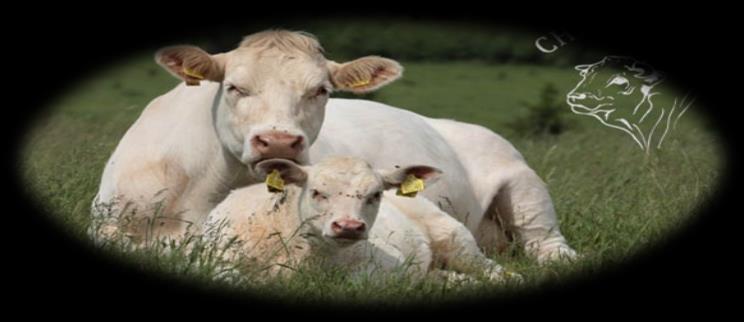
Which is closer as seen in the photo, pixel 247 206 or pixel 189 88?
pixel 247 206

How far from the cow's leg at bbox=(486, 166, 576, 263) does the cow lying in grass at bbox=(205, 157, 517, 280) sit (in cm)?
138

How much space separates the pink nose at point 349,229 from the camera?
859 cm

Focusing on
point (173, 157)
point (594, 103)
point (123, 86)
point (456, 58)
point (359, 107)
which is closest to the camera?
point (173, 157)

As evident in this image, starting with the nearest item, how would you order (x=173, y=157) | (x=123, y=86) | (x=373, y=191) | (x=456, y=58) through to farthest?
(x=373, y=191)
(x=173, y=157)
(x=456, y=58)
(x=123, y=86)

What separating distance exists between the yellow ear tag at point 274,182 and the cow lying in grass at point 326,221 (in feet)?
0.07

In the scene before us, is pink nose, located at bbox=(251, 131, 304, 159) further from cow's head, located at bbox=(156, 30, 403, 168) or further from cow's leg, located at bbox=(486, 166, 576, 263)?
cow's leg, located at bbox=(486, 166, 576, 263)

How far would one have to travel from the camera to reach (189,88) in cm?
998

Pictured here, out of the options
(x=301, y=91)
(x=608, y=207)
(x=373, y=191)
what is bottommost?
(x=608, y=207)

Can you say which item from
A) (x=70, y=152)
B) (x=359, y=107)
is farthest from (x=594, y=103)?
(x=70, y=152)

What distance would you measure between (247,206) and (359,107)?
78.5 inches

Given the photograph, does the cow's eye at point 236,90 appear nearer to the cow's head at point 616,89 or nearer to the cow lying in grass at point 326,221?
the cow lying in grass at point 326,221

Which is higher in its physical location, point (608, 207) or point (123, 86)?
point (123, 86)

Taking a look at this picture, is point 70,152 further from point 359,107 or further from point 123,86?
point 123,86

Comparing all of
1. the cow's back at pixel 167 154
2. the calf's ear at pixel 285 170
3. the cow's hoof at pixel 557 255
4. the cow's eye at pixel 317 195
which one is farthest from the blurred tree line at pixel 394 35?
the cow's hoof at pixel 557 255
